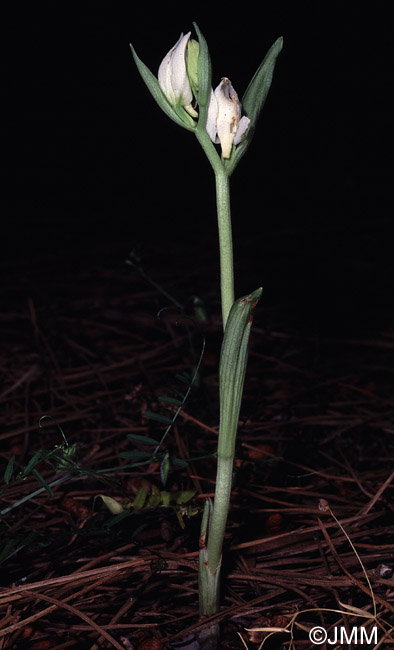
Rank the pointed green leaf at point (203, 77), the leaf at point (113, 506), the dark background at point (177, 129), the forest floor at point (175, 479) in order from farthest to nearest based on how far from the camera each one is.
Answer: the dark background at point (177, 129) → the leaf at point (113, 506) → the forest floor at point (175, 479) → the pointed green leaf at point (203, 77)

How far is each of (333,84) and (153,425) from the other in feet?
9.82

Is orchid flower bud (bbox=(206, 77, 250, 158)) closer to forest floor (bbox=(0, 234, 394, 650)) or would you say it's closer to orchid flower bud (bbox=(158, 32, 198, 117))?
orchid flower bud (bbox=(158, 32, 198, 117))

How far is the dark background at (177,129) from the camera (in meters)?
2.75

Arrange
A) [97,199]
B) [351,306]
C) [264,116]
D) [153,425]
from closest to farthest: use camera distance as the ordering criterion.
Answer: [153,425] < [351,306] < [97,199] < [264,116]

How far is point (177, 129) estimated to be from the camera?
12.1ft

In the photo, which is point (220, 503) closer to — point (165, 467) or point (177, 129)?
point (165, 467)

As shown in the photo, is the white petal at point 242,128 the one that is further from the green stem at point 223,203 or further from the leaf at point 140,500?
the leaf at point 140,500

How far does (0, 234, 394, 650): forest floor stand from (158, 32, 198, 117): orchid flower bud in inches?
18.0

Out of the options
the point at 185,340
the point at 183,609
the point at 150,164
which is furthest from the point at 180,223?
the point at 183,609

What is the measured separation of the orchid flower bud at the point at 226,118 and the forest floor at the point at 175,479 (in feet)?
1.39

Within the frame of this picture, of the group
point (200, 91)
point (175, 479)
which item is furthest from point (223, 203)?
point (175, 479)

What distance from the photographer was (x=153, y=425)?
1331mm

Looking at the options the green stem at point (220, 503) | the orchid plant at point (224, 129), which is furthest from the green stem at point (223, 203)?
the green stem at point (220, 503)

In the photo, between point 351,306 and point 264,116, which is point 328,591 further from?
point 264,116
